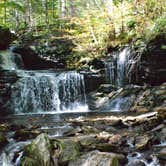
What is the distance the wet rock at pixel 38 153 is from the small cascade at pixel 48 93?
8992mm

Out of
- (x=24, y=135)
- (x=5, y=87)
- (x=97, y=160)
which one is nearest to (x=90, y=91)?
(x=5, y=87)

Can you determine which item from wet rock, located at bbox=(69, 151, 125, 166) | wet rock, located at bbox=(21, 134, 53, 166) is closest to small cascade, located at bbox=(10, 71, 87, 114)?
wet rock, located at bbox=(21, 134, 53, 166)

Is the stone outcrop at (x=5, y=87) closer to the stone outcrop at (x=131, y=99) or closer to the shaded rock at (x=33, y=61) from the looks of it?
the shaded rock at (x=33, y=61)

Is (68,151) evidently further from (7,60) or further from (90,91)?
(7,60)

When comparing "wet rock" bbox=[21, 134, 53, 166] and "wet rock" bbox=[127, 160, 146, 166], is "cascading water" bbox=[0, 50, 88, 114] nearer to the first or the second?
"wet rock" bbox=[21, 134, 53, 166]

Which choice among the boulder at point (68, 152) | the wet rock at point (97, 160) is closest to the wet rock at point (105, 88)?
the boulder at point (68, 152)

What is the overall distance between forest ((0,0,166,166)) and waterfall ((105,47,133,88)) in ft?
0.16

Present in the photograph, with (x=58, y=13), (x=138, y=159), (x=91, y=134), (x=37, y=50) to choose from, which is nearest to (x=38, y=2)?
(x=58, y=13)

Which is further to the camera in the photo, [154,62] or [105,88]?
[105,88]

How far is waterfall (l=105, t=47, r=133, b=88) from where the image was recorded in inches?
719

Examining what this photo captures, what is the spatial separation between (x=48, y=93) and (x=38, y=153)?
10.1 meters

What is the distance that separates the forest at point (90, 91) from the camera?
827 centimetres

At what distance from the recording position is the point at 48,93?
17.7m

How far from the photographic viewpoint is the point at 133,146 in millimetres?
8797
